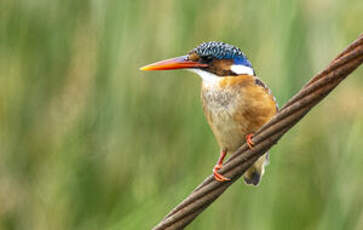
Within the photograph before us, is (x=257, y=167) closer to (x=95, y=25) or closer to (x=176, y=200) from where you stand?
(x=176, y=200)

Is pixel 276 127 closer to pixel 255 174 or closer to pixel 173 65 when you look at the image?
pixel 173 65

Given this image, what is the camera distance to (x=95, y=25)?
3.25 m

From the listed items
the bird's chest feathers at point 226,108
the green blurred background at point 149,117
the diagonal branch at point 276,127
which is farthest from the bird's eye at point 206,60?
the diagonal branch at point 276,127

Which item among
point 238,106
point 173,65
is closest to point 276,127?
Result: point 238,106

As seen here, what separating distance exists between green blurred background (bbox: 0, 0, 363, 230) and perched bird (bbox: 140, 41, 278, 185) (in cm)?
43

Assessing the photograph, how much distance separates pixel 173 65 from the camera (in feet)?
7.90

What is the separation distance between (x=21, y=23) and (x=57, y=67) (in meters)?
0.27

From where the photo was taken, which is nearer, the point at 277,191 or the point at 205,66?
the point at 205,66

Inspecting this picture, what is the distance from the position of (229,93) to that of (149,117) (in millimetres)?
1043

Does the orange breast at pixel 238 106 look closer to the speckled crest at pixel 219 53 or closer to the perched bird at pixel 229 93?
the perched bird at pixel 229 93

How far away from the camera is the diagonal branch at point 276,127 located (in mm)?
1590

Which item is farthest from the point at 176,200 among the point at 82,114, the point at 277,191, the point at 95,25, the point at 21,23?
the point at 21,23

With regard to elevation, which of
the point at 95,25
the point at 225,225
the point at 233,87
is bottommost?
the point at 225,225

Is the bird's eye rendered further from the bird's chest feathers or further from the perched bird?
the bird's chest feathers
